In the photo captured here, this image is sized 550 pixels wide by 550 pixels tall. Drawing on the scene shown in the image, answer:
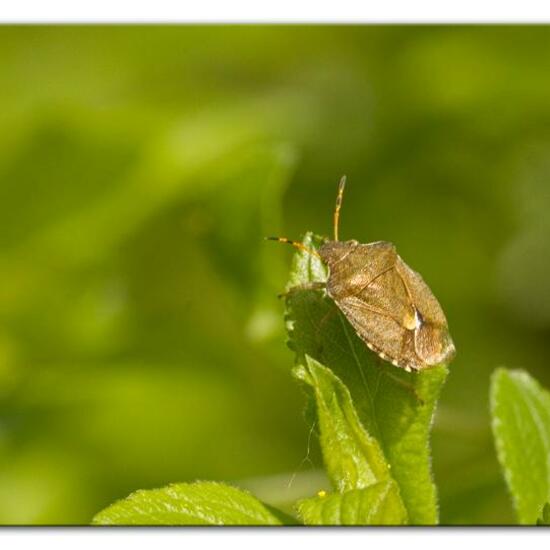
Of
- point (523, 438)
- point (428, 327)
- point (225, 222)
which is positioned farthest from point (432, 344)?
point (225, 222)

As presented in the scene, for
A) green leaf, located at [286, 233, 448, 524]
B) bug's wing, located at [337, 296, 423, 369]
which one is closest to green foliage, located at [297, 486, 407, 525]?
green leaf, located at [286, 233, 448, 524]

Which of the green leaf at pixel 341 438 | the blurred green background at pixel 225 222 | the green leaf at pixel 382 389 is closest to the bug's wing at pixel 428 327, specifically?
the green leaf at pixel 382 389

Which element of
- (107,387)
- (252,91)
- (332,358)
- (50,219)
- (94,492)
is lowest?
(94,492)

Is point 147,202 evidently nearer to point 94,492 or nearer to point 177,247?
point 177,247

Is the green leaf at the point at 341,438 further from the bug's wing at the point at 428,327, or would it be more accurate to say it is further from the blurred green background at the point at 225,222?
the blurred green background at the point at 225,222
